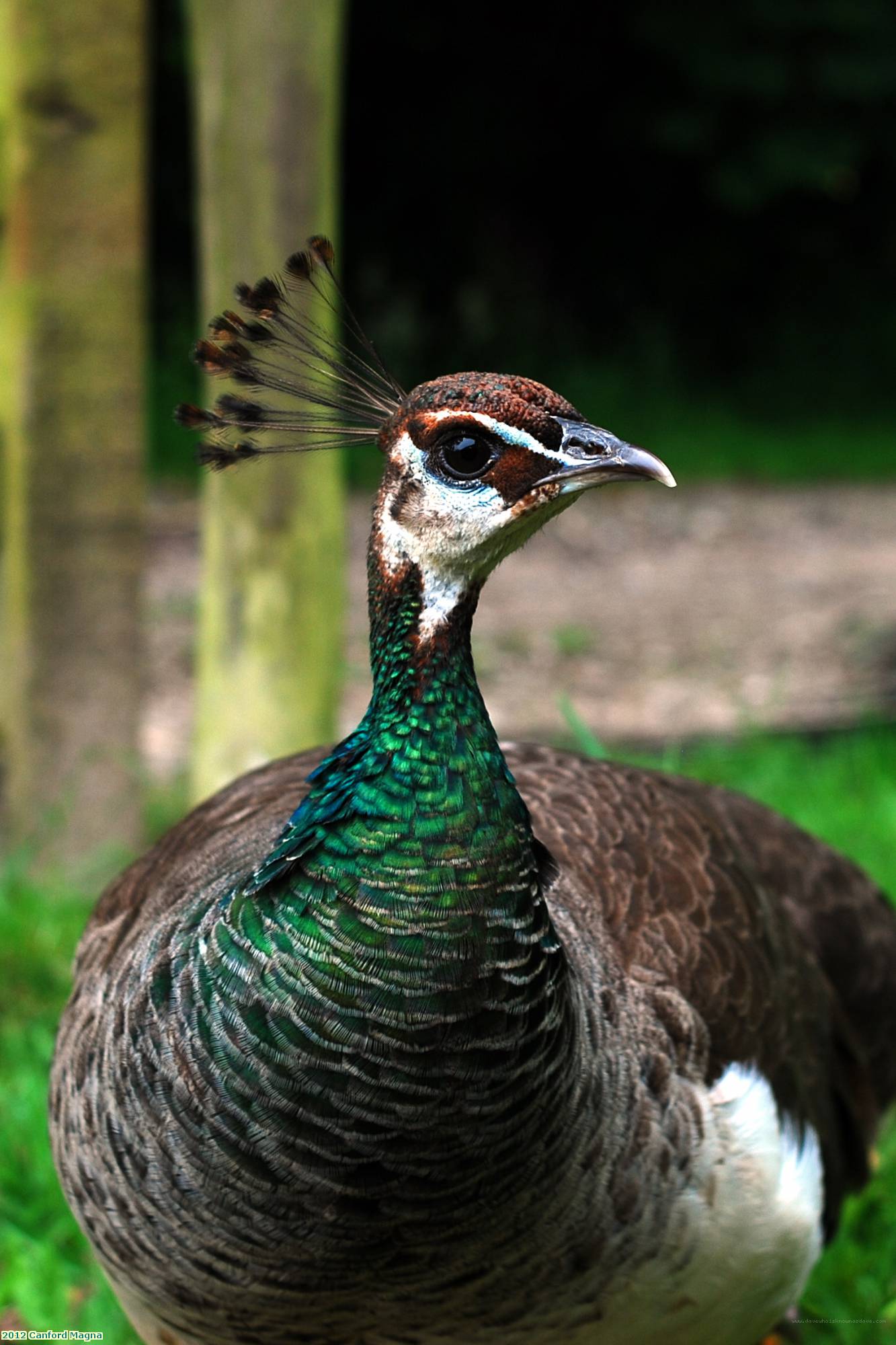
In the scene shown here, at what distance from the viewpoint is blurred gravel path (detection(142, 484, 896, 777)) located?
595cm

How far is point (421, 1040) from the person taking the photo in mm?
1720

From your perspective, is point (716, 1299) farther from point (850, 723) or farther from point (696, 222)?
point (696, 222)

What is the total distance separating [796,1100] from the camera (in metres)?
2.38

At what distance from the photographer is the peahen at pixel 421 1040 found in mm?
1736

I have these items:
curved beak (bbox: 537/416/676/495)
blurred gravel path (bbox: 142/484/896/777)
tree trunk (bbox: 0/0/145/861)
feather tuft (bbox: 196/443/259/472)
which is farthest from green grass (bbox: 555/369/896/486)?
curved beak (bbox: 537/416/676/495)

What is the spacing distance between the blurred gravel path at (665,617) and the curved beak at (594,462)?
2.77 m

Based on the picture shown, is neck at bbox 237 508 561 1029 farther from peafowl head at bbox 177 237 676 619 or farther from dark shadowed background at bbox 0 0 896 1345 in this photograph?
dark shadowed background at bbox 0 0 896 1345

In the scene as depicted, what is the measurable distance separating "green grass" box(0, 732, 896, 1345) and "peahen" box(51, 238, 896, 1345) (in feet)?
1.51

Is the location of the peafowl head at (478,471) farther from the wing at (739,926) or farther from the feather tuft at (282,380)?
the wing at (739,926)

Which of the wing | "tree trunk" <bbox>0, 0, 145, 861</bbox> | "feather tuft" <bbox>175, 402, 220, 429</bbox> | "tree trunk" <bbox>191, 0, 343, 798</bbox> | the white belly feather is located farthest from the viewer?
"tree trunk" <bbox>0, 0, 145, 861</bbox>

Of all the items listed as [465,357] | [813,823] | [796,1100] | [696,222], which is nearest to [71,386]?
[813,823]

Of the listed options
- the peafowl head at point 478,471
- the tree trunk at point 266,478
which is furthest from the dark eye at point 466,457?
the tree trunk at point 266,478

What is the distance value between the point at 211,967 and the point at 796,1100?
100cm

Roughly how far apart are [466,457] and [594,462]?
5.5 inches
